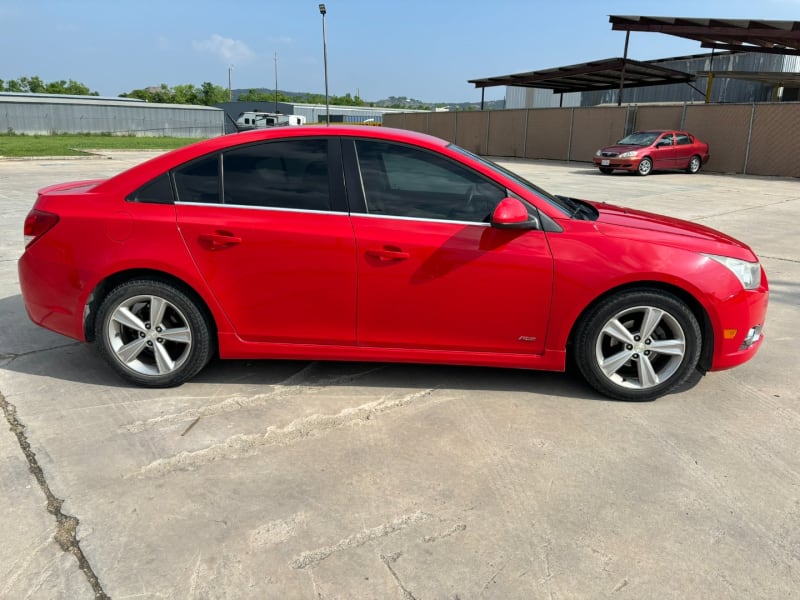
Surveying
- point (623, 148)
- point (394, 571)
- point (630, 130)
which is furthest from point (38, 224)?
point (630, 130)

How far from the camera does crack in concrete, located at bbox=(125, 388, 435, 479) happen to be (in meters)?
2.91

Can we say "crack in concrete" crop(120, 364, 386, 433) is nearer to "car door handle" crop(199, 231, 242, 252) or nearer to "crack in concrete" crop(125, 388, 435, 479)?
"crack in concrete" crop(125, 388, 435, 479)

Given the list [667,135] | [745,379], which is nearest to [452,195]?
[745,379]

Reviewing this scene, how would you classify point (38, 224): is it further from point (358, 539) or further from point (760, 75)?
point (760, 75)

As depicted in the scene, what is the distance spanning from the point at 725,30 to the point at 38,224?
24.7m

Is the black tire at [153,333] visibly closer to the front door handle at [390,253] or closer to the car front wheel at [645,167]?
the front door handle at [390,253]

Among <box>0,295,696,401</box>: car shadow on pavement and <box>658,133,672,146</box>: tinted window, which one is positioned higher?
<box>658,133,672,146</box>: tinted window

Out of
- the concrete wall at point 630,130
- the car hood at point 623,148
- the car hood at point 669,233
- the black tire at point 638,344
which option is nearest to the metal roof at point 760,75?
the concrete wall at point 630,130

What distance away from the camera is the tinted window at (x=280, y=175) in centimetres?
351

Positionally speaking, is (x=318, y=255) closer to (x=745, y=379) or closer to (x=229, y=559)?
(x=229, y=559)

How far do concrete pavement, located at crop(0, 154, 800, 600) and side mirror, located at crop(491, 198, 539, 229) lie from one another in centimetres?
106

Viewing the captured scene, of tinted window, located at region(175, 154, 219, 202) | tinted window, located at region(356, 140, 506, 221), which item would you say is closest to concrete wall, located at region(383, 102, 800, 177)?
tinted window, located at region(356, 140, 506, 221)

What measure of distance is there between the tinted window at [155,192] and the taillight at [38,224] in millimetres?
498

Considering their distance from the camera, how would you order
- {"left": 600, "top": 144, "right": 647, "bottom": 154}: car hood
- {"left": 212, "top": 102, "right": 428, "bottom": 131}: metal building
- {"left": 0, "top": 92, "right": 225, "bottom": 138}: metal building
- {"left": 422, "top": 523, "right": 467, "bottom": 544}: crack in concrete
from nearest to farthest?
1. {"left": 422, "top": 523, "right": 467, "bottom": 544}: crack in concrete
2. {"left": 600, "top": 144, "right": 647, "bottom": 154}: car hood
3. {"left": 0, "top": 92, "right": 225, "bottom": 138}: metal building
4. {"left": 212, "top": 102, "right": 428, "bottom": 131}: metal building
